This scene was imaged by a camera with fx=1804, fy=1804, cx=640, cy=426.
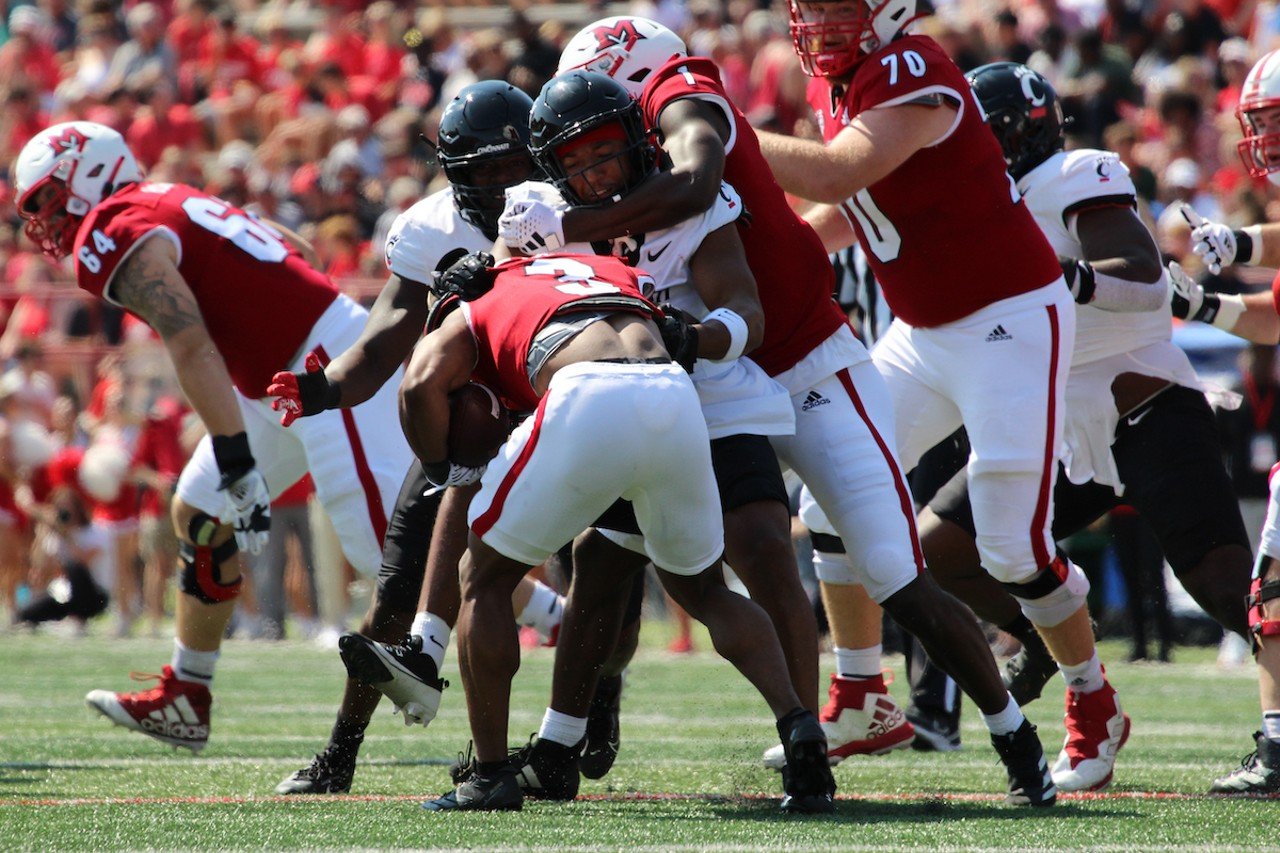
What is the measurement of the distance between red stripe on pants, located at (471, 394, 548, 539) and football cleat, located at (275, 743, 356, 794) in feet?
3.22

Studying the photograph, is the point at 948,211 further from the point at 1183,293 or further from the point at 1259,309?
the point at 1259,309

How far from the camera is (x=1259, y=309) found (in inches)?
210

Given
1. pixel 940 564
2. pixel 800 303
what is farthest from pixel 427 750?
pixel 800 303

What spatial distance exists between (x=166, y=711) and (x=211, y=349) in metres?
1.14

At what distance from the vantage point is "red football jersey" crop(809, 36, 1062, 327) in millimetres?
4820

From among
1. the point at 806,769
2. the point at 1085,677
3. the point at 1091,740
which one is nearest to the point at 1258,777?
the point at 1091,740

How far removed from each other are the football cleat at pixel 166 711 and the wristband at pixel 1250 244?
11.2 ft

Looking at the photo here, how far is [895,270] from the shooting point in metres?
5.09

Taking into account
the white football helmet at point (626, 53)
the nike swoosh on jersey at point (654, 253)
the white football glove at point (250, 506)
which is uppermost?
the white football helmet at point (626, 53)

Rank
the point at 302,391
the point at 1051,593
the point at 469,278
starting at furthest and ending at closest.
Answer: the point at 1051,593, the point at 302,391, the point at 469,278

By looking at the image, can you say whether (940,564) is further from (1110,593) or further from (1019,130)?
(1110,593)

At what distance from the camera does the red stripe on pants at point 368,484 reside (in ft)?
17.8

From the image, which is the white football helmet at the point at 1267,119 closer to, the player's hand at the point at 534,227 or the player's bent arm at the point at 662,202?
the player's bent arm at the point at 662,202

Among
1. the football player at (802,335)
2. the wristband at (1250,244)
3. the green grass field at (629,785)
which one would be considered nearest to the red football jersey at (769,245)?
the football player at (802,335)
